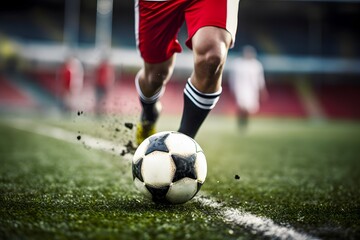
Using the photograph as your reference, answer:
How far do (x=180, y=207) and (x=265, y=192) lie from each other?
0.60 meters

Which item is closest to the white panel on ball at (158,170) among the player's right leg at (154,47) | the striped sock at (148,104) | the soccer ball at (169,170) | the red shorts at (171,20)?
the soccer ball at (169,170)

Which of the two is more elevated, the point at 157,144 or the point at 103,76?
the point at 157,144

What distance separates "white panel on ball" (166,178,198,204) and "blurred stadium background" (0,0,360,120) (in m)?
19.2

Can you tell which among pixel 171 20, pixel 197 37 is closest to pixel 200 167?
pixel 197 37

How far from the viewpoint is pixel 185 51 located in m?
24.3

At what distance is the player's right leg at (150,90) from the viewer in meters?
2.65

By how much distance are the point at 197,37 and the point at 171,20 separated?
38cm

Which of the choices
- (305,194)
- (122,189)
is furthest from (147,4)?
(305,194)

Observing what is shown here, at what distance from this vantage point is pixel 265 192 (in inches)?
86.1

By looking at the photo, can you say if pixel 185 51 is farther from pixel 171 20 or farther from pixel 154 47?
pixel 171 20

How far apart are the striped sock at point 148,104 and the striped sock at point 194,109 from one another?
2.68ft

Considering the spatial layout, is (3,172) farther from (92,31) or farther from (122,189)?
(92,31)

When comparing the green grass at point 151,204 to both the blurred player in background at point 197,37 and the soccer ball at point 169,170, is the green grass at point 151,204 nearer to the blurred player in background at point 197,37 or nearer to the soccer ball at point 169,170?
the soccer ball at point 169,170

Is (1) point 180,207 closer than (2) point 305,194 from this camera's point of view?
Yes
